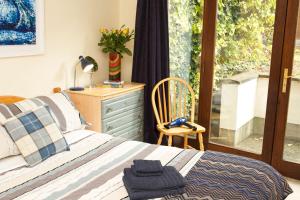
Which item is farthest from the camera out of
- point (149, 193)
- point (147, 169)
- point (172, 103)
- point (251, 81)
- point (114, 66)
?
point (172, 103)

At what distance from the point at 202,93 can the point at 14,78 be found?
192cm

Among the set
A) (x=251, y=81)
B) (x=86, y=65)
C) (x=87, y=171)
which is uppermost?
(x=86, y=65)

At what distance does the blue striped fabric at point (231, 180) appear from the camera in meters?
1.67

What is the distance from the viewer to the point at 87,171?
77.1 inches

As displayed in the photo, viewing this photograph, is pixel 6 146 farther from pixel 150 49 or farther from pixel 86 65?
pixel 150 49

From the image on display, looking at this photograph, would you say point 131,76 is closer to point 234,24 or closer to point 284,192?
point 234,24

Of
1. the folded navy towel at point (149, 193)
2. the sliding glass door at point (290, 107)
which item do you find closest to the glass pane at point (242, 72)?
the sliding glass door at point (290, 107)

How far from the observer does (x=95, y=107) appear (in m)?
3.04

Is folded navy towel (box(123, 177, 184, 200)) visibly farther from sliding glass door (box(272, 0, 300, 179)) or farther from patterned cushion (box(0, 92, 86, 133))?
sliding glass door (box(272, 0, 300, 179))

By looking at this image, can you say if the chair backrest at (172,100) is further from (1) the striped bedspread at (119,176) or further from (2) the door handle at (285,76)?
(1) the striped bedspread at (119,176)

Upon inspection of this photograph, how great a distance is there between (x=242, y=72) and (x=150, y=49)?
3.29 ft

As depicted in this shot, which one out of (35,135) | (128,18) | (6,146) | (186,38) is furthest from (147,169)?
(128,18)

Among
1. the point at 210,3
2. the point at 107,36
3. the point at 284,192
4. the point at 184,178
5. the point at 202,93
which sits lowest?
the point at 284,192

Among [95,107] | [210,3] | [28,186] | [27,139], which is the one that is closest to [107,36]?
[95,107]
